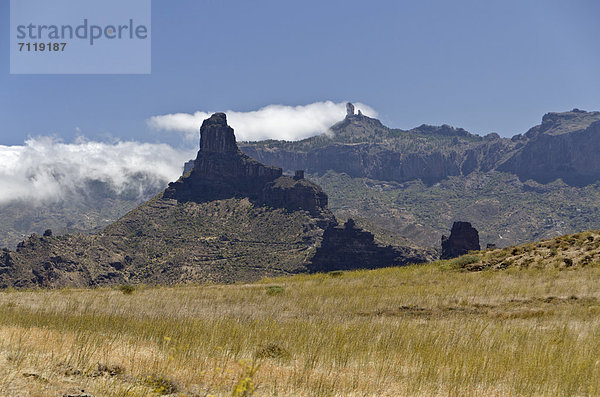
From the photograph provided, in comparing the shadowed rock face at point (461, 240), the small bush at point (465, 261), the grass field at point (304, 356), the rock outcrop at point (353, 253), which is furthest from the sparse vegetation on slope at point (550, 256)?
the rock outcrop at point (353, 253)

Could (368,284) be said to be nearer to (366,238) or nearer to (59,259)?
(59,259)

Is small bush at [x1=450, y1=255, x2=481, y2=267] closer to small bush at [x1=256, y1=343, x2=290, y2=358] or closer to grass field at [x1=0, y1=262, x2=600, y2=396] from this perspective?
grass field at [x1=0, y1=262, x2=600, y2=396]

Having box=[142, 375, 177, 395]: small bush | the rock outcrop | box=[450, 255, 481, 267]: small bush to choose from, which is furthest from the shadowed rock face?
box=[142, 375, 177, 395]: small bush

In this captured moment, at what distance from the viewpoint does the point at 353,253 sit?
186375 millimetres

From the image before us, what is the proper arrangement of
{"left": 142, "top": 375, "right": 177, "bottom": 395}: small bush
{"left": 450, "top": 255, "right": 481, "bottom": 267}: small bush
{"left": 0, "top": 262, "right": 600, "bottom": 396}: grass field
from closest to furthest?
{"left": 142, "top": 375, "right": 177, "bottom": 395}: small bush → {"left": 0, "top": 262, "right": 600, "bottom": 396}: grass field → {"left": 450, "top": 255, "right": 481, "bottom": 267}: small bush

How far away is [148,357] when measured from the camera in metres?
8.88

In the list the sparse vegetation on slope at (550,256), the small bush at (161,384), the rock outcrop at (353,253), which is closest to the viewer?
the small bush at (161,384)

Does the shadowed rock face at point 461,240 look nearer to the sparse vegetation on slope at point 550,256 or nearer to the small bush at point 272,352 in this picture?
the sparse vegetation on slope at point 550,256

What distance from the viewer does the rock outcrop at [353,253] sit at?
180000 millimetres

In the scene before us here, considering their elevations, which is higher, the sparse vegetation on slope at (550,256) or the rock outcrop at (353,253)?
the sparse vegetation on slope at (550,256)

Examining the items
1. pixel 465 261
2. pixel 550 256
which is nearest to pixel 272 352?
pixel 550 256

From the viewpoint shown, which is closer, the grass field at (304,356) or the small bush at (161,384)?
the small bush at (161,384)

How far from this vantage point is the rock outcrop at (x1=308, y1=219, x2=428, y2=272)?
18000 cm

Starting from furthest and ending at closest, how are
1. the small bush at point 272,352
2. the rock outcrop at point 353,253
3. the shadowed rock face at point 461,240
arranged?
the rock outcrop at point 353,253 < the shadowed rock face at point 461,240 < the small bush at point 272,352
